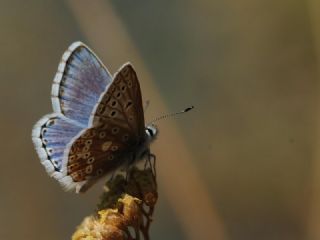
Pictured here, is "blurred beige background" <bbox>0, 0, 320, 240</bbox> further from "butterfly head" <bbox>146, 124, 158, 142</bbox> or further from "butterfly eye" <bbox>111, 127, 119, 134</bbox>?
"butterfly eye" <bbox>111, 127, 119, 134</bbox>

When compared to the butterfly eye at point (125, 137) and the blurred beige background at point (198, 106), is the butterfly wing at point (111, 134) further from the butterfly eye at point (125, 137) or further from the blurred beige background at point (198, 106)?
the blurred beige background at point (198, 106)

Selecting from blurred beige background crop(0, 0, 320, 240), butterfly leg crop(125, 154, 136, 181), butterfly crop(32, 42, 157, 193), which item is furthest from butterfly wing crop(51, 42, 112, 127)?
blurred beige background crop(0, 0, 320, 240)

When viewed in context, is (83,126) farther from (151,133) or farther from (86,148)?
(151,133)

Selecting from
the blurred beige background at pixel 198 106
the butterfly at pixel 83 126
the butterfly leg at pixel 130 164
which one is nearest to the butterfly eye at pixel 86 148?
the butterfly at pixel 83 126

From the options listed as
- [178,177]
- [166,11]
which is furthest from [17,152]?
[166,11]

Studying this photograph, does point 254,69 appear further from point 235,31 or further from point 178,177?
point 178,177

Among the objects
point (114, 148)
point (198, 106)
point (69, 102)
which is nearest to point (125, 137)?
point (114, 148)
